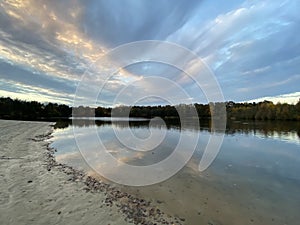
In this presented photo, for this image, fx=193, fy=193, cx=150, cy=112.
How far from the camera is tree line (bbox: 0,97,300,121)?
71938 millimetres

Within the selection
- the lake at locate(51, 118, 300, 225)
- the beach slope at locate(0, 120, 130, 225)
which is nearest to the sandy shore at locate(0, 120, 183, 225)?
the beach slope at locate(0, 120, 130, 225)

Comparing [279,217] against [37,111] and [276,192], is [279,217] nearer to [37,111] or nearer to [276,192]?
[276,192]

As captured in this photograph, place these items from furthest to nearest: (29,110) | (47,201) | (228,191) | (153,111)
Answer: (153,111) → (29,110) → (228,191) → (47,201)

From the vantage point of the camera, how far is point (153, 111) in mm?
110062

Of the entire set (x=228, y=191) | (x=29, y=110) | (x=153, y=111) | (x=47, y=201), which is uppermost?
(x=153, y=111)

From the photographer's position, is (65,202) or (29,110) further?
(29,110)

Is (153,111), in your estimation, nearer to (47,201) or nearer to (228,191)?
(228,191)

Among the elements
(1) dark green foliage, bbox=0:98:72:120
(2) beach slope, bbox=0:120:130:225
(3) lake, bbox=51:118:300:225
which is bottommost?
(3) lake, bbox=51:118:300:225

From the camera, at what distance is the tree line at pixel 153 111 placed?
71938 millimetres

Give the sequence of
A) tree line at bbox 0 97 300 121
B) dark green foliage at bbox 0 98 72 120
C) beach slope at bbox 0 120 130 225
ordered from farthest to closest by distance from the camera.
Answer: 1. dark green foliage at bbox 0 98 72 120
2. tree line at bbox 0 97 300 121
3. beach slope at bbox 0 120 130 225

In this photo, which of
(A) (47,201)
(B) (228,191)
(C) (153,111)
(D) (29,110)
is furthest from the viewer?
(C) (153,111)

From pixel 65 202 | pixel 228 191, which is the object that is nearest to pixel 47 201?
pixel 65 202

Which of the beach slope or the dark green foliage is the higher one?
the dark green foliage

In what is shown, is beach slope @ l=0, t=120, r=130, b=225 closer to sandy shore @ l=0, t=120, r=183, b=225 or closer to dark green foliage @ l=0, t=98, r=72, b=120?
sandy shore @ l=0, t=120, r=183, b=225
